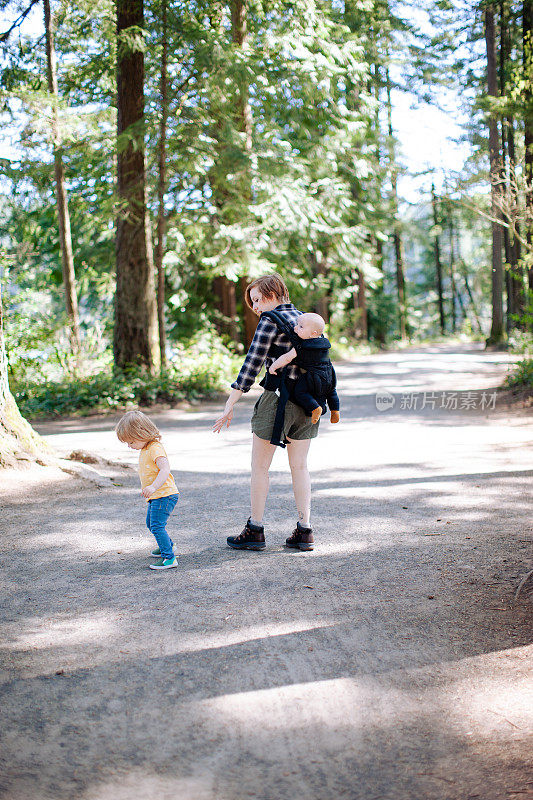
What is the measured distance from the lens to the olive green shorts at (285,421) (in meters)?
4.62

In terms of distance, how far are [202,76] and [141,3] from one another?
1.75 meters

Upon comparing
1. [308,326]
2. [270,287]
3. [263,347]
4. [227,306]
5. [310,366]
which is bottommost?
[310,366]

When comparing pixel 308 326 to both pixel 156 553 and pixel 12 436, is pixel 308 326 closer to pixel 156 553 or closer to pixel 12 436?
pixel 156 553

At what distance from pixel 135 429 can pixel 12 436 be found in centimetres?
280

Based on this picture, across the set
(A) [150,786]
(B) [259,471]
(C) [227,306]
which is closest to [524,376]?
(C) [227,306]

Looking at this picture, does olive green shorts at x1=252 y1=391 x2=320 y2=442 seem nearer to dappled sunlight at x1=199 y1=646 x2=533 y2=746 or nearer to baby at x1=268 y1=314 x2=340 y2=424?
baby at x1=268 y1=314 x2=340 y2=424

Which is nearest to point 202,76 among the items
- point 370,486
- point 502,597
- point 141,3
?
point 141,3

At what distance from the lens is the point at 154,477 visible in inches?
180

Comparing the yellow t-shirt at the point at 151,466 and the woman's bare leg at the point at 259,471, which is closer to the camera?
the yellow t-shirt at the point at 151,466

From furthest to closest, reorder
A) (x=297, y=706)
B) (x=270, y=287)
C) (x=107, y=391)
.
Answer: (x=107, y=391) < (x=270, y=287) < (x=297, y=706)

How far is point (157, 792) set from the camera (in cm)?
230

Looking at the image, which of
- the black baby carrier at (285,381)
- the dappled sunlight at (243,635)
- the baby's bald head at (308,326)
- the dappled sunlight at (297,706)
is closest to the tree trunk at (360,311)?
the black baby carrier at (285,381)

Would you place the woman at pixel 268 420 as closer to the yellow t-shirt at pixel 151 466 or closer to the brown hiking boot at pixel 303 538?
the brown hiking boot at pixel 303 538

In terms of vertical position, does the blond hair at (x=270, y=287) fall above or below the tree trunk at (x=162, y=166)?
below
